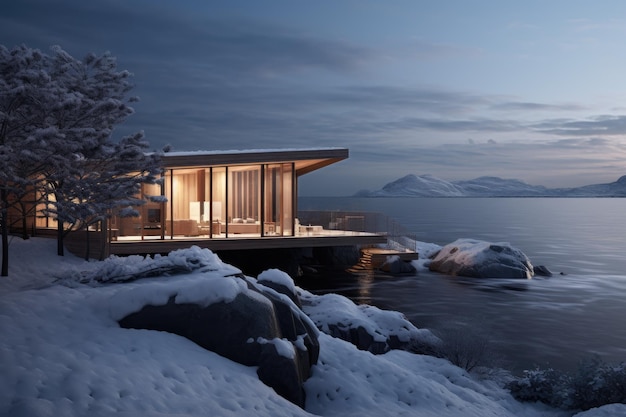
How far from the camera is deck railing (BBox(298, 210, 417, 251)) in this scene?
2641cm

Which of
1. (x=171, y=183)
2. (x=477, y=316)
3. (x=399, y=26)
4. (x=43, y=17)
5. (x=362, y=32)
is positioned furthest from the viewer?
(x=399, y=26)

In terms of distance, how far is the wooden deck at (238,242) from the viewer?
62.8 feet

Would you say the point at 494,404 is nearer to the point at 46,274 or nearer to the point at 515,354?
the point at 515,354

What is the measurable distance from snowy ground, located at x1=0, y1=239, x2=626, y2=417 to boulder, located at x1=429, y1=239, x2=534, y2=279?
15695mm

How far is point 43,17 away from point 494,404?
2246cm

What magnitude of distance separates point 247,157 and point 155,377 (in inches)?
601

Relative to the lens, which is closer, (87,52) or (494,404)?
(494,404)

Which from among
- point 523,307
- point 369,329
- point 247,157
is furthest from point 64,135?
point 523,307

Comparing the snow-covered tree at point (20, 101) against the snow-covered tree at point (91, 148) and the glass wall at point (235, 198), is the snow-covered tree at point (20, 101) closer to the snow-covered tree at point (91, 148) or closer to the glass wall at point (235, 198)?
the snow-covered tree at point (91, 148)

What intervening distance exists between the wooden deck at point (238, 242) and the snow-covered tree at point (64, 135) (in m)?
2.39

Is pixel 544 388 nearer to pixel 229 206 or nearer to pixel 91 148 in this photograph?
pixel 91 148

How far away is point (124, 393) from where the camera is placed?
5832mm

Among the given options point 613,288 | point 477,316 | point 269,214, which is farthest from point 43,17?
point 613,288

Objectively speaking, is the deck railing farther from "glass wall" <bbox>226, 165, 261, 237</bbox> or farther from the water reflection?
"glass wall" <bbox>226, 165, 261, 237</bbox>
